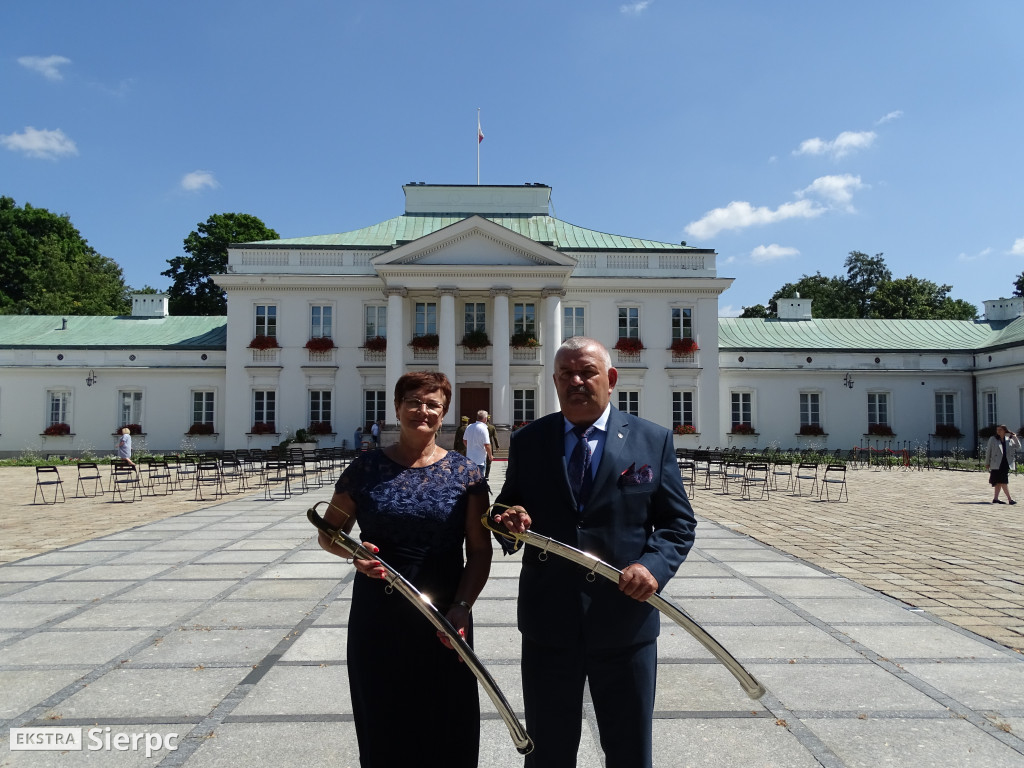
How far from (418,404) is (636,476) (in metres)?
0.96

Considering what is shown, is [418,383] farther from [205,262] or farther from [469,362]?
[205,262]

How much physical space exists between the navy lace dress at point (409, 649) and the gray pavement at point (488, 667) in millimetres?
143

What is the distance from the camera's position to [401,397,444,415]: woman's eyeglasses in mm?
2984

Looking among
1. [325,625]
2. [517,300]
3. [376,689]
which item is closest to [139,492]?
[325,625]

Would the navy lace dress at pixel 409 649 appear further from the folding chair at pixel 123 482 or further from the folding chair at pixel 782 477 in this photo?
the folding chair at pixel 782 477

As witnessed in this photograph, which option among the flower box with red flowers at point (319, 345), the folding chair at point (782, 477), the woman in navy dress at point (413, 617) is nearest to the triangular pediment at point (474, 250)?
the flower box with red flowers at point (319, 345)

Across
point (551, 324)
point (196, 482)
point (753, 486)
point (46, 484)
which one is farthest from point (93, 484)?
point (753, 486)

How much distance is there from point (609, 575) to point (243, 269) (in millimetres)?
34505

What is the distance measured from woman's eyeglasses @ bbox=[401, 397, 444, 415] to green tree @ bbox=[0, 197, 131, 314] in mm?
56142

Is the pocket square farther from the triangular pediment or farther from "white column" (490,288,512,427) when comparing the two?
the triangular pediment

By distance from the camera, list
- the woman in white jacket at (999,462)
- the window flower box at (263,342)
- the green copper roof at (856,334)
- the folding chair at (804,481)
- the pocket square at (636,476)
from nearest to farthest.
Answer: the pocket square at (636,476)
the woman in white jacket at (999,462)
the folding chair at (804,481)
the window flower box at (263,342)
the green copper roof at (856,334)

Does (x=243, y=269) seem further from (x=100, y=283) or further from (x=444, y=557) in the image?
(x=444, y=557)

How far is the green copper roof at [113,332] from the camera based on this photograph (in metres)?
34.9

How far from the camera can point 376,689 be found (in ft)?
9.27
